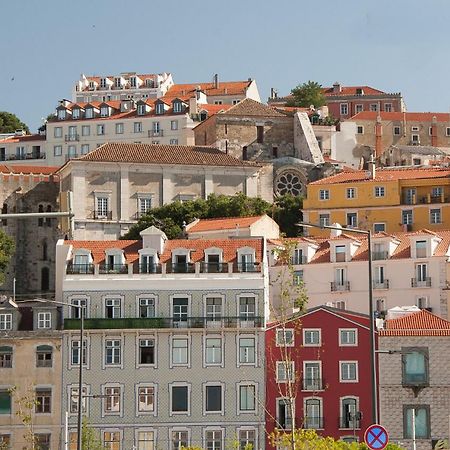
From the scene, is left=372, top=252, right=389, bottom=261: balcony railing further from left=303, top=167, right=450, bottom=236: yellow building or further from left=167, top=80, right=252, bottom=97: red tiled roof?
left=167, top=80, right=252, bottom=97: red tiled roof

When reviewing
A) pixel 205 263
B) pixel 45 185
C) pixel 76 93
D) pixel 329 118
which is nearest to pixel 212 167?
pixel 45 185

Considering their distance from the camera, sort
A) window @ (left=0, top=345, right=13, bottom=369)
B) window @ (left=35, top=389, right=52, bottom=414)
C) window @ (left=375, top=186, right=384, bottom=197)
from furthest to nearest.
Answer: window @ (left=375, top=186, right=384, bottom=197), window @ (left=0, top=345, right=13, bottom=369), window @ (left=35, top=389, right=52, bottom=414)

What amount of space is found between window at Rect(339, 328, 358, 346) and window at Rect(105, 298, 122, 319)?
1070cm

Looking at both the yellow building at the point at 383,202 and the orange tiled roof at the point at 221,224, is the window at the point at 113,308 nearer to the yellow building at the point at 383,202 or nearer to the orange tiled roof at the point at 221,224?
the orange tiled roof at the point at 221,224

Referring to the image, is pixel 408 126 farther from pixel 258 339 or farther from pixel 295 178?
pixel 258 339

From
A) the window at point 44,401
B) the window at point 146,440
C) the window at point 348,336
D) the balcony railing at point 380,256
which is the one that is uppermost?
the balcony railing at point 380,256

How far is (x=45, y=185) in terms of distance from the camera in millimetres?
130625

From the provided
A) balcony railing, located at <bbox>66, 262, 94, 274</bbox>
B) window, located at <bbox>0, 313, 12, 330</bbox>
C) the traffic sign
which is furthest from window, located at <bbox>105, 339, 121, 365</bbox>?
the traffic sign

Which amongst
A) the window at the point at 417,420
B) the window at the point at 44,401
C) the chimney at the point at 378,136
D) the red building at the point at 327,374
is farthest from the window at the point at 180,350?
the chimney at the point at 378,136

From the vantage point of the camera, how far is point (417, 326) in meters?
72.9

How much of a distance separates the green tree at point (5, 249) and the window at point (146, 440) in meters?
46.0

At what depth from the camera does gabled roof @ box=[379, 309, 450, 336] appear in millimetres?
72312

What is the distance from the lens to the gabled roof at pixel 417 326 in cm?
7231

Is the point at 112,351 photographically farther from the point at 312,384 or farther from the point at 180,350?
the point at 312,384
